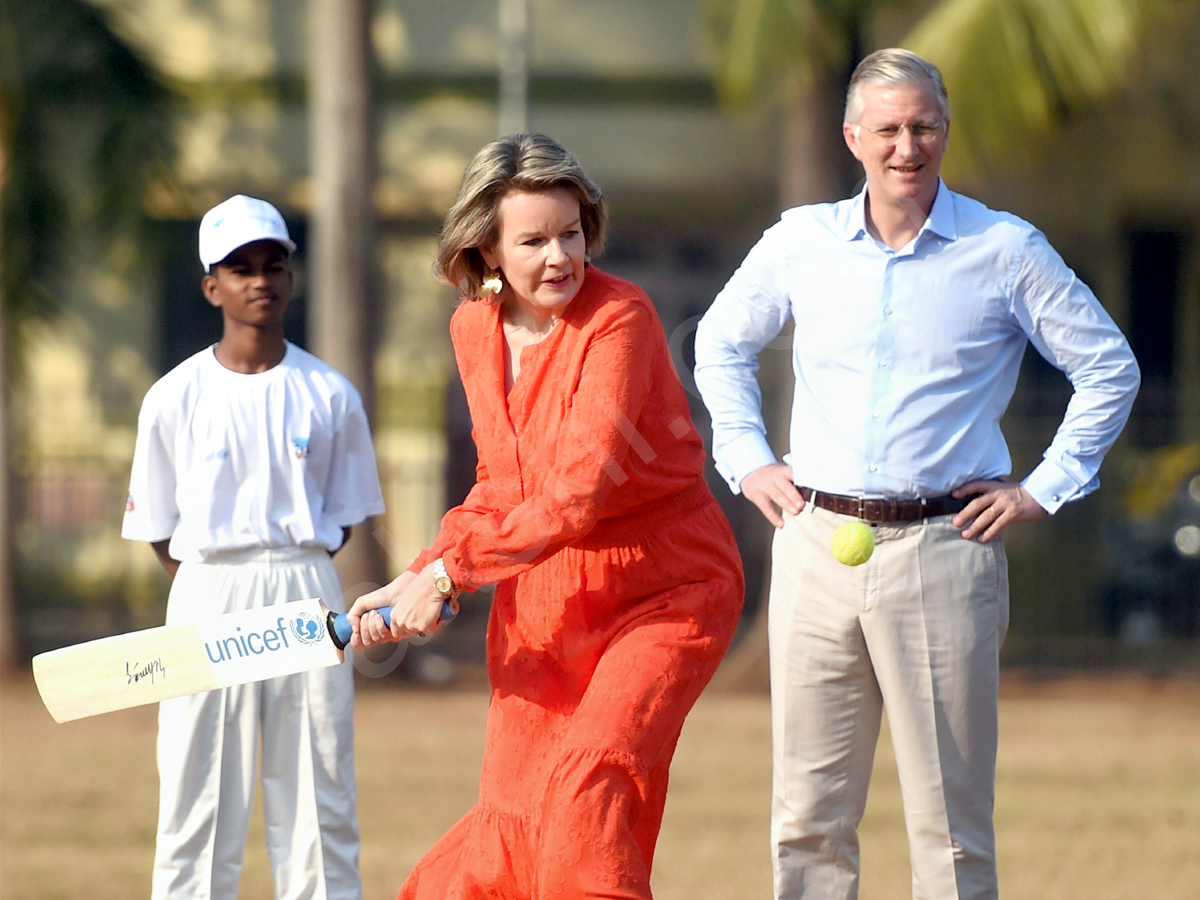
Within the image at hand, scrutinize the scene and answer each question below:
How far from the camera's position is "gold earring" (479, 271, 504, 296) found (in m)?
3.92

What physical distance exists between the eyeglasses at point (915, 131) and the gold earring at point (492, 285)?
977 millimetres

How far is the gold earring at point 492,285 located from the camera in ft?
12.9

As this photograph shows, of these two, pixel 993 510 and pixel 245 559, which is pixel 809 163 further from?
pixel 993 510

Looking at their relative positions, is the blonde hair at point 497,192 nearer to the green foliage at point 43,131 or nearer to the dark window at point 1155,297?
the green foliage at point 43,131

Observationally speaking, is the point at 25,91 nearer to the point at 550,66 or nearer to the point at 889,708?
the point at 550,66

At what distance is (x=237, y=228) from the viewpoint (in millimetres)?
4684

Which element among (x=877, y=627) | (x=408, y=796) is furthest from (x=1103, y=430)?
(x=408, y=796)

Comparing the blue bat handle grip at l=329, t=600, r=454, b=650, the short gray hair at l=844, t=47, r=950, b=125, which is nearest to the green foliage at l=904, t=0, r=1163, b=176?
the short gray hair at l=844, t=47, r=950, b=125

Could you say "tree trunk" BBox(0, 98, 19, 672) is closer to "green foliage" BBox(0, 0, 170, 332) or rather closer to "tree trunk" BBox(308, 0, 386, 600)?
"green foliage" BBox(0, 0, 170, 332)

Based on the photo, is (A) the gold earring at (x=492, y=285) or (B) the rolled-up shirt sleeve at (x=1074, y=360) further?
(B) the rolled-up shirt sleeve at (x=1074, y=360)

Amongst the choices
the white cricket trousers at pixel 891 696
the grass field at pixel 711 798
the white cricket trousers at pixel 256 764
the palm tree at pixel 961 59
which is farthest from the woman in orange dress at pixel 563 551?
the palm tree at pixel 961 59

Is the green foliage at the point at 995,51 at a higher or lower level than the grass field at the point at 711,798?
higher

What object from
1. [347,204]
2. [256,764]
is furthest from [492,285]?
[347,204]

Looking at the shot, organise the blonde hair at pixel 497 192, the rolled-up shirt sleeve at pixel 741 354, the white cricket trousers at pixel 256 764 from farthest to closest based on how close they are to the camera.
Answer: the white cricket trousers at pixel 256 764 → the rolled-up shirt sleeve at pixel 741 354 → the blonde hair at pixel 497 192
